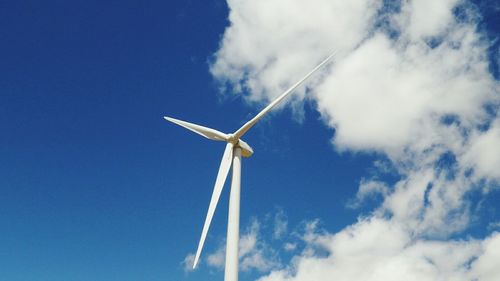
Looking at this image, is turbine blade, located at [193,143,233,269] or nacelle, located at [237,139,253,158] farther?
nacelle, located at [237,139,253,158]

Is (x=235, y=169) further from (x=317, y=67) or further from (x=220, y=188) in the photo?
(x=317, y=67)

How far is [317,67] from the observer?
4388cm

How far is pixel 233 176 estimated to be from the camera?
37.8 m

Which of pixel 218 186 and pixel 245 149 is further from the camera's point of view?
pixel 245 149

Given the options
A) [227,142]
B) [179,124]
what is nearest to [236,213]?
[227,142]

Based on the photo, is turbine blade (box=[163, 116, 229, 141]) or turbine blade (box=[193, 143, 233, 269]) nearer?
turbine blade (box=[193, 143, 233, 269])

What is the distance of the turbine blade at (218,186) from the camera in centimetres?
3562

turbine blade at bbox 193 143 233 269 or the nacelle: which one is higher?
the nacelle

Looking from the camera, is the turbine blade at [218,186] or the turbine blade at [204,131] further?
the turbine blade at [204,131]

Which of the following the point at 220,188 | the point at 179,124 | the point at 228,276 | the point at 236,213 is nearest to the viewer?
the point at 228,276

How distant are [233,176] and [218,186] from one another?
1.60 metres

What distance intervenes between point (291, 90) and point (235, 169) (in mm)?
10192

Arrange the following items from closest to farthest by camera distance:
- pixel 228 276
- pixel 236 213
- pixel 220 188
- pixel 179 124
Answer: pixel 228 276, pixel 236 213, pixel 220 188, pixel 179 124

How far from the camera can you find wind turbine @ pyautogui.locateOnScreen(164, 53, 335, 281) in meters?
32.5
